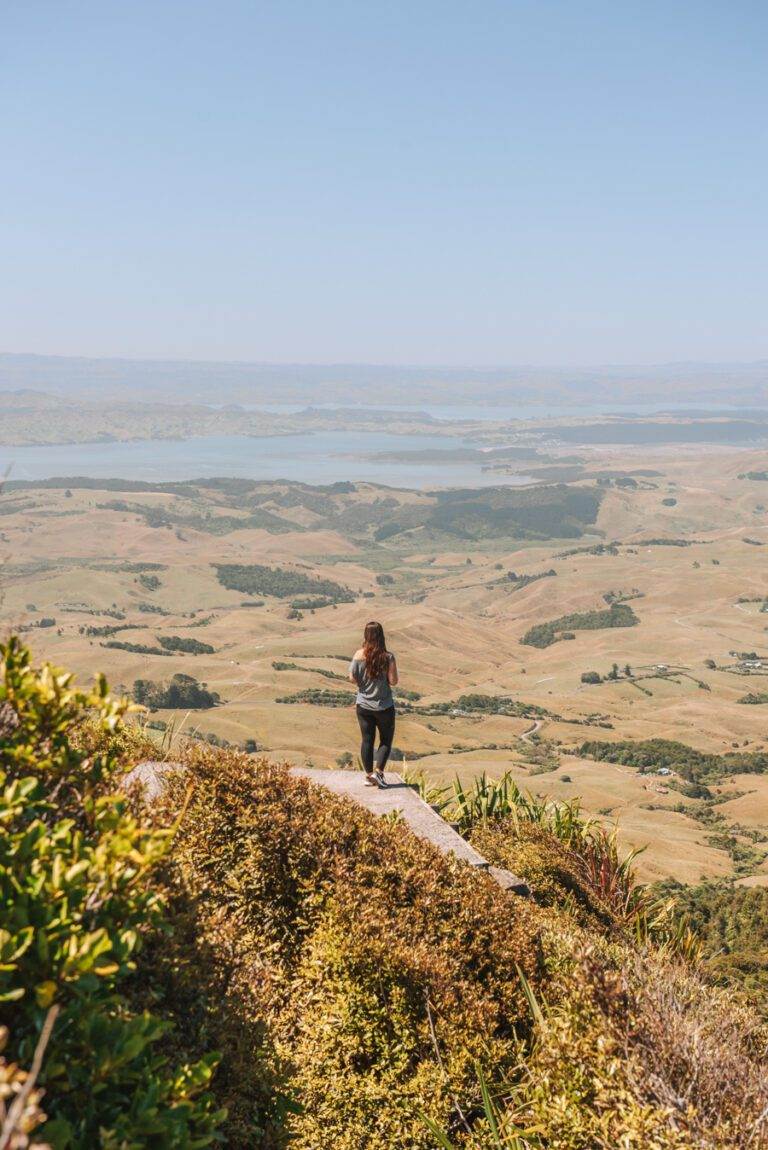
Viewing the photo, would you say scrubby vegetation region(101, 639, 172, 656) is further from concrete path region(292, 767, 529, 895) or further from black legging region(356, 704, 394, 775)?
black legging region(356, 704, 394, 775)

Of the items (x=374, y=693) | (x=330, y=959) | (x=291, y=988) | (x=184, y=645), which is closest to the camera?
(x=330, y=959)

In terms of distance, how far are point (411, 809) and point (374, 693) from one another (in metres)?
1.31

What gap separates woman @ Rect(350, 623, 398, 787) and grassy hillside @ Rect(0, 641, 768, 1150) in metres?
2.48

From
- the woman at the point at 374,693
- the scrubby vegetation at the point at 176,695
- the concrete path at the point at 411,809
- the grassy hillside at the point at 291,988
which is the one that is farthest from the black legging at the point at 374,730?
the scrubby vegetation at the point at 176,695

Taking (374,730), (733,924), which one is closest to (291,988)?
(374,730)

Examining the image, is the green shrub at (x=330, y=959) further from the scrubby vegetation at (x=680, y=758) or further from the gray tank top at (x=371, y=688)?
the scrubby vegetation at (x=680, y=758)

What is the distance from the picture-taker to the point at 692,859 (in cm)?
7556

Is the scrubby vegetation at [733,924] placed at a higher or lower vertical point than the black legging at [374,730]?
lower

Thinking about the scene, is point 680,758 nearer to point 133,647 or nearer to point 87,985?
point 133,647

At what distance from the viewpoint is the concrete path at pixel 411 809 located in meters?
8.01

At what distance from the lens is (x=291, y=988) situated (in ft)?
17.1

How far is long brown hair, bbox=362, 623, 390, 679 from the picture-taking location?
9375mm

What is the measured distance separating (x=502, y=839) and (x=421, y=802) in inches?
44.6

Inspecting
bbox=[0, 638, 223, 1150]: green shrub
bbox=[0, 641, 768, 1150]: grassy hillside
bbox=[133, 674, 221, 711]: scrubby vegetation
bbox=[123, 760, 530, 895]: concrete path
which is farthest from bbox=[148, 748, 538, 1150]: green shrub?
bbox=[133, 674, 221, 711]: scrubby vegetation
